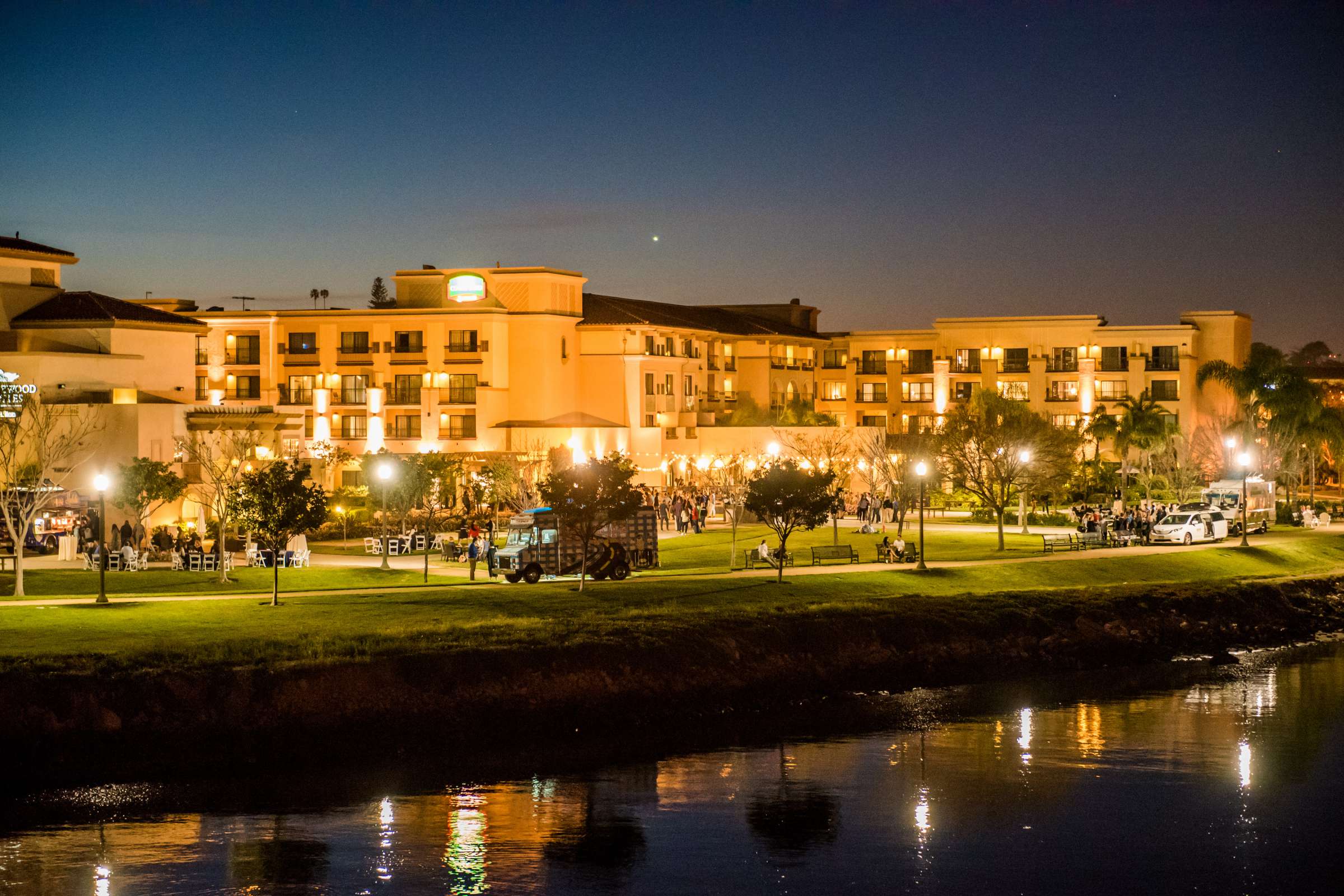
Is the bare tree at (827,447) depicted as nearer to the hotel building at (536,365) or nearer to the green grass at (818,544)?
the hotel building at (536,365)

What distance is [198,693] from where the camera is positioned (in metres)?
28.1

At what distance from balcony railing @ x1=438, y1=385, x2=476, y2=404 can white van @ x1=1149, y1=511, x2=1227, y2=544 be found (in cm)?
3699

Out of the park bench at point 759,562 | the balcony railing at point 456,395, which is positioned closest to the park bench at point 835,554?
the park bench at point 759,562

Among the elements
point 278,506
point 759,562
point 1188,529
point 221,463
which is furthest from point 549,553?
point 1188,529

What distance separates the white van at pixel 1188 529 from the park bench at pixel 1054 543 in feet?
12.8

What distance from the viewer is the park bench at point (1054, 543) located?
166 ft

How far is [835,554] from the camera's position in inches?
1879

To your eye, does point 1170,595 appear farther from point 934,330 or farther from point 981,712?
point 934,330

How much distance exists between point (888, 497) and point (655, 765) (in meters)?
39.4

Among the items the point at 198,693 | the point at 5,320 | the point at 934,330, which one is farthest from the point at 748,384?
the point at 198,693

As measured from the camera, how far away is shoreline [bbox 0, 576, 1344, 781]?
89.8 feet

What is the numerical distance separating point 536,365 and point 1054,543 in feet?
113

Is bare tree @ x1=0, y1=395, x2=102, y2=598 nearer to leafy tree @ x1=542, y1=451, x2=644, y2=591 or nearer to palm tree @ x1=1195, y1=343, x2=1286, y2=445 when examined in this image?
leafy tree @ x1=542, y1=451, x2=644, y2=591

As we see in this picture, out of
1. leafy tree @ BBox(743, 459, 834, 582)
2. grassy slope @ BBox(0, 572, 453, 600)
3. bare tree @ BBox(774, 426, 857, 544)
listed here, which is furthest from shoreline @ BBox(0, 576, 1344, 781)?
bare tree @ BBox(774, 426, 857, 544)
